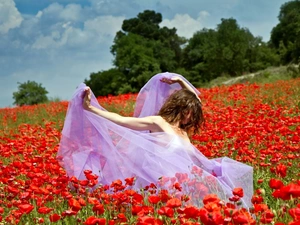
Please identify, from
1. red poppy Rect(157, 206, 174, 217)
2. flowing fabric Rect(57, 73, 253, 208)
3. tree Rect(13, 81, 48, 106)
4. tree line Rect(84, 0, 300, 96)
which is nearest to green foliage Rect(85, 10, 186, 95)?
tree line Rect(84, 0, 300, 96)

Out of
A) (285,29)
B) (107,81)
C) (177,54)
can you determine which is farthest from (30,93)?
(285,29)

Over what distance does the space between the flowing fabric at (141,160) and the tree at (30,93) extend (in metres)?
34.2

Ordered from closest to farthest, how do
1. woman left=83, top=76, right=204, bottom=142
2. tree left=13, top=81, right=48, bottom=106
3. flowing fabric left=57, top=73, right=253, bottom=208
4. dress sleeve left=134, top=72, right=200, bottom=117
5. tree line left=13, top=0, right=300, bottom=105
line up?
flowing fabric left=57, top=73, right=253, bottom=208, woman left=83, top=76, right=204, bottom=142, dress sleeve left=134, top=72, right=200, bottom=117, tree left=13, top=81, right=48, bottom=106, tree line left=13, top=0, right=300, bottom=105

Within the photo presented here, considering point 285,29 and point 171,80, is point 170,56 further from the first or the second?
point 171,80

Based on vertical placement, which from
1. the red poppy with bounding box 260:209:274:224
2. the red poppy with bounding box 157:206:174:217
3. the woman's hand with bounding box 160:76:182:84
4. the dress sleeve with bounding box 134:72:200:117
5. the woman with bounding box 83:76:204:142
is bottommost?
the red poppy with bounding box 260:209:274:224

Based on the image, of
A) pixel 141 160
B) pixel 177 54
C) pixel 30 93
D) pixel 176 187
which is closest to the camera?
pixel 176 187

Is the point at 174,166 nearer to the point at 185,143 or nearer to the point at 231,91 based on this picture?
the point at 185,143

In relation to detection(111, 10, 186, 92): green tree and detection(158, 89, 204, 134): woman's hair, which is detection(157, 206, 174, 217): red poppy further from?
detection(111, 10, 186, 92): green tree

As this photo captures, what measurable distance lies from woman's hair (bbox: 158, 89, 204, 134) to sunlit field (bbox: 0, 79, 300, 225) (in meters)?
0.65

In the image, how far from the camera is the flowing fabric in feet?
14.2

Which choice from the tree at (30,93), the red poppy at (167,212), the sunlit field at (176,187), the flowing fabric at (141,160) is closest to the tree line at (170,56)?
the tree at (30,93)

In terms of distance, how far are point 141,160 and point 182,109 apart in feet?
2.71

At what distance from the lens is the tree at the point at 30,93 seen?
39234 millimetres

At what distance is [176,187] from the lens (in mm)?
3502
